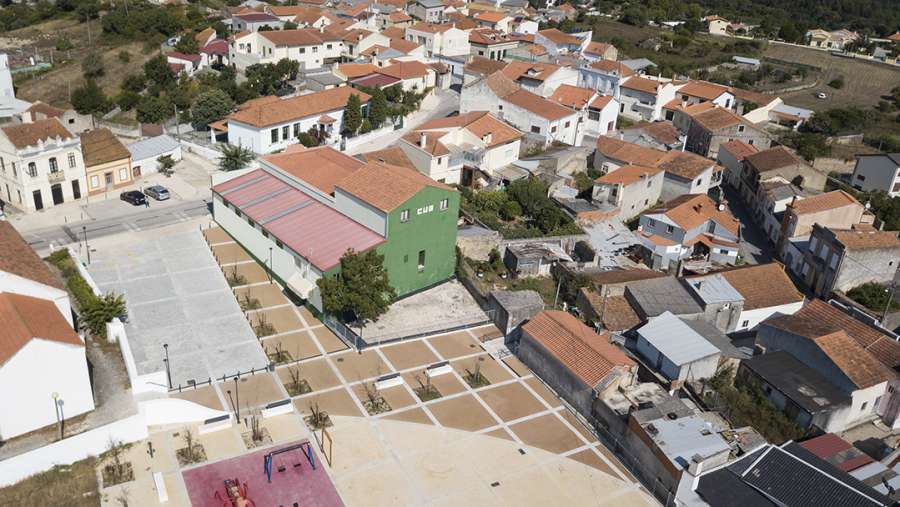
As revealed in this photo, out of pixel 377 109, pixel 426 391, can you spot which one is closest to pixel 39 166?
pixel 377 109

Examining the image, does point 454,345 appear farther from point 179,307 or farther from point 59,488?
point 59,488

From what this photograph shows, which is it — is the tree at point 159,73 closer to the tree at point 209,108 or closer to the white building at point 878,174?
the tree at point 209,108

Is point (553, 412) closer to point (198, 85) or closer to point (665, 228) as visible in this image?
point (665, 228)

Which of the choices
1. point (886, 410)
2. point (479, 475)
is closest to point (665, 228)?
point (886, 410)

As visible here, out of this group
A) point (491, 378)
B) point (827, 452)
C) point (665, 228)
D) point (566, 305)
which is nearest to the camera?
point (827, 452)

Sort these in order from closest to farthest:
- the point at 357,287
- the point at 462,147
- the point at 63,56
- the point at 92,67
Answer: the point at 357,287 → the point at 462,147 → the point at 92,67 → the point at 63,56

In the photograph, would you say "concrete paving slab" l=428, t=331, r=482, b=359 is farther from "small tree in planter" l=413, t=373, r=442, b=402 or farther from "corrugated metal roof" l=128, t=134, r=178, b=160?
"corrugated metal roof" l=128, t=134, r=178, b=160
